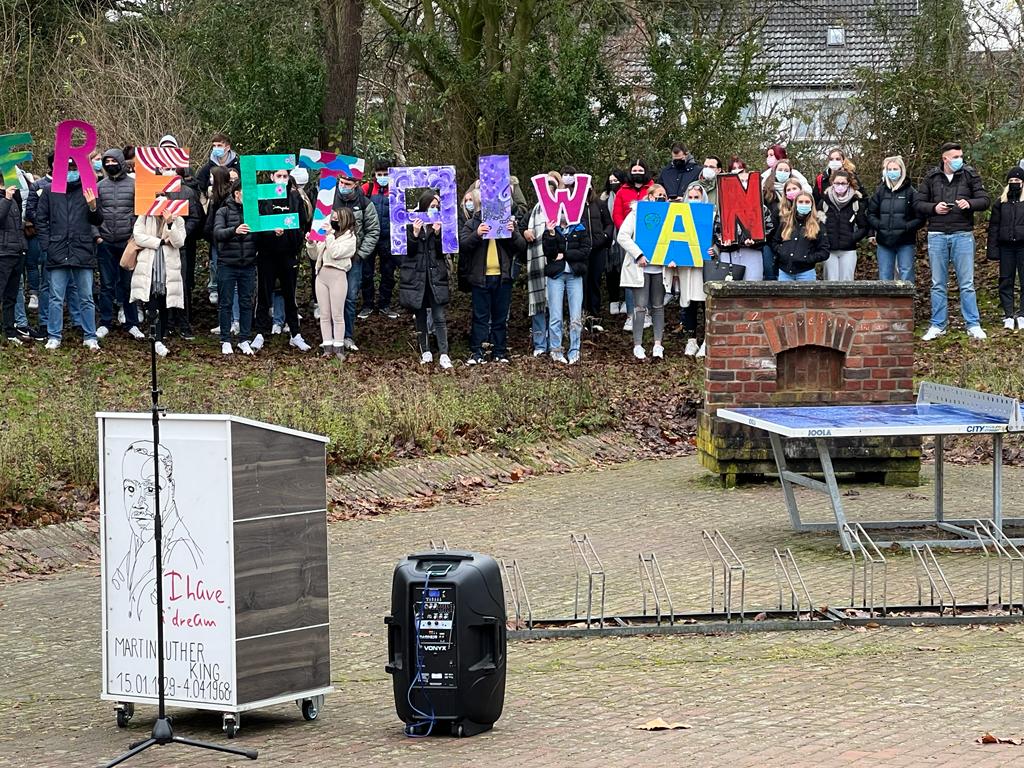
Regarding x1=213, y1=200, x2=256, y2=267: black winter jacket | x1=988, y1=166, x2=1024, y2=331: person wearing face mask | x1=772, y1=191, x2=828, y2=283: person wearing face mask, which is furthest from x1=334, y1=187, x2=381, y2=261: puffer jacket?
x1=988, y1=166, x2=1024, y2=331: person wearing face mask

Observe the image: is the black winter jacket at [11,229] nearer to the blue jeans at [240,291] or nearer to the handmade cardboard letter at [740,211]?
the blue jeans at [240,291]

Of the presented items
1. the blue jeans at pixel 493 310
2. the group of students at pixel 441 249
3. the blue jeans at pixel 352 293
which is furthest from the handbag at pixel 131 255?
the blue jeans at pixel 493 310

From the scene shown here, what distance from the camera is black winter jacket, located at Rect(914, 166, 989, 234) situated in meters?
21.4

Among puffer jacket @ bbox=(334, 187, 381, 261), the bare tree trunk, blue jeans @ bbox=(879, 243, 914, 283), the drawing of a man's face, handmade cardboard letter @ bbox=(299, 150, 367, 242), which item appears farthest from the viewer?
the bare tree trunk

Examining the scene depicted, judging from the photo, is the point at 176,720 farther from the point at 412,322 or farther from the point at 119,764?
the point at 412,322

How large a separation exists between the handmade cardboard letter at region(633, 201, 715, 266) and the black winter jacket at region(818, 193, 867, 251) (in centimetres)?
170

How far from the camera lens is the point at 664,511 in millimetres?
13484

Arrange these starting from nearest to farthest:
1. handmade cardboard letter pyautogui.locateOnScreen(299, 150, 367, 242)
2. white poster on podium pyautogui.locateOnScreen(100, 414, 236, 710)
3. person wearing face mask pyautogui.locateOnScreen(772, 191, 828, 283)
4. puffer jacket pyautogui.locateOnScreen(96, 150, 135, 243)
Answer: white poster on podium pyautogui.locateOnScreen(100, 414, 236, 710) → puffer jacket pyautogui.locateOnScreen(96, 150, 135, 243) → person wearing face mask pyautogui.locateOnScreen(772, 191, 828, 283) → handmade cardboard letter pyautogui.locateOnScreen(299, 150, 367, 242)

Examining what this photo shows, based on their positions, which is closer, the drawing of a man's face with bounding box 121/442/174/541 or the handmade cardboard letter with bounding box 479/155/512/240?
the drawing of a man's face with bounding box 121/442/174/541

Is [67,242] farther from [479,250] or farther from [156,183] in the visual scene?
[479,250]

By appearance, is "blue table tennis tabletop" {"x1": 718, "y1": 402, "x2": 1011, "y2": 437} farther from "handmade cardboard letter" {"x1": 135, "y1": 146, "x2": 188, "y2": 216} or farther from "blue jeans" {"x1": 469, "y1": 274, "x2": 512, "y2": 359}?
"handmade cardboard letter" {"x1": 135, "y1": 146, "x2": 188, "y2": 216}

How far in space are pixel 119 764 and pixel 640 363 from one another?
14.5 metres

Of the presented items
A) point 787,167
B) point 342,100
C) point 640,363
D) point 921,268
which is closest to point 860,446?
point 640,363

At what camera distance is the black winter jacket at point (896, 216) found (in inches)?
859
